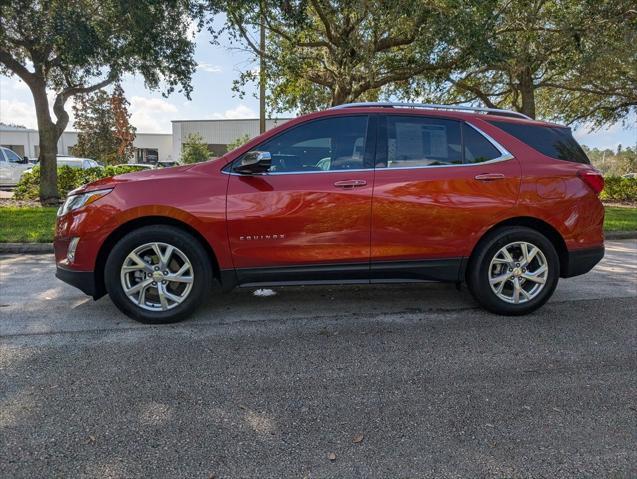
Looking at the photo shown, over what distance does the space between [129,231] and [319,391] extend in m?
2.24

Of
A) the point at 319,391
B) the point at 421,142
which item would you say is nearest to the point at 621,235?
the point at 421,142

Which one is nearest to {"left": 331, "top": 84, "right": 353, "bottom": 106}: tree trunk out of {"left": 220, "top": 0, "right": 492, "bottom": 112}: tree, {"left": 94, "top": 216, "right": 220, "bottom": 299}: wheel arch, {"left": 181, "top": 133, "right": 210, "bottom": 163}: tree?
{"left": 220, "top": 0, "right": 492, "bottom": 112}: tree

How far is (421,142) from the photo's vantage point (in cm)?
427

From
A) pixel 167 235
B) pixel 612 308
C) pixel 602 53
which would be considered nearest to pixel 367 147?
pixel 167 235

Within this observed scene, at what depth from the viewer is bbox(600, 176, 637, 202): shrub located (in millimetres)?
19125

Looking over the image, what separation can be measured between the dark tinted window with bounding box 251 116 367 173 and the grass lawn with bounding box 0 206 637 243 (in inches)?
211

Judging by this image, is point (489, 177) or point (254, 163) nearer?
point (254, 163)

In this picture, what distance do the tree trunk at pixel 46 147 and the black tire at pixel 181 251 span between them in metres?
10.6

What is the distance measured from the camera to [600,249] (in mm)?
4520

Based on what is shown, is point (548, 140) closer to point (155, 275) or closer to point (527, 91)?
point (155, 275)

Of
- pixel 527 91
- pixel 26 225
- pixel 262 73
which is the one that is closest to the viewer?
pixel 26 225

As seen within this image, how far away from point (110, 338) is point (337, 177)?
7.55 ft

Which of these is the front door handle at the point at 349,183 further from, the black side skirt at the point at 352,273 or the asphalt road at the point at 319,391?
the asphalt road at the point at 319,391

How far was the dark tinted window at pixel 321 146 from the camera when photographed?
13.6 feet
